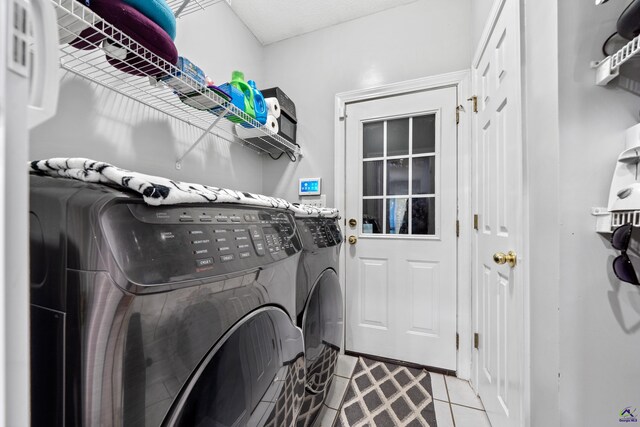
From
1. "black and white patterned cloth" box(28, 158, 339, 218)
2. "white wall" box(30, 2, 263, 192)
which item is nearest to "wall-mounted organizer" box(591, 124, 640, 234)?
"black and white patterned cloth" box(28, 158, 339, 218)

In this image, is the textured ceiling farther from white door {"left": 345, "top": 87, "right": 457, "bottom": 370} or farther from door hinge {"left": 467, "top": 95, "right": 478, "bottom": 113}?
door hinge {"left": 467, "top": 95, "right": 478, "bottom": 113}

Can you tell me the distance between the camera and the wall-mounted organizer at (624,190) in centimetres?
59

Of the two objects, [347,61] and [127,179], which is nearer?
[127,179]

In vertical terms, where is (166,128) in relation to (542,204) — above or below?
above

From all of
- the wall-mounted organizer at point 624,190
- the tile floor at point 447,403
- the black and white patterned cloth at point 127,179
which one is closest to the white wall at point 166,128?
the black and white patterned cloth at point 127,179

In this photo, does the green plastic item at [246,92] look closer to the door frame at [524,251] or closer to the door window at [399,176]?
the door window at [399,176]

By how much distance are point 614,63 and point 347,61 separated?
5.21ft

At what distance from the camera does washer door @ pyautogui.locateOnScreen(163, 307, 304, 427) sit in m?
0.44

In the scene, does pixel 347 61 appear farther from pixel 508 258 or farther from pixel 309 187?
pixel 508 258

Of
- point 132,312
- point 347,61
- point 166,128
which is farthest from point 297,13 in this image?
point 132,312

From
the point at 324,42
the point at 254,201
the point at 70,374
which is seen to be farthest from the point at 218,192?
the point at 324,42

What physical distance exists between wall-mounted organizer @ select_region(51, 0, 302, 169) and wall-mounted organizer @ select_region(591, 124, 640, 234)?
1.38m

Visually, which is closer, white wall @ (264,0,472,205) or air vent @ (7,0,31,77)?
air vent @ (7,0,31,77)

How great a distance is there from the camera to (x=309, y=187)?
1.94 metres
